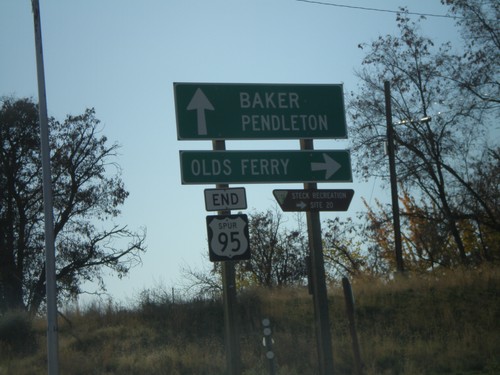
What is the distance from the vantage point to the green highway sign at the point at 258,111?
38.4ft

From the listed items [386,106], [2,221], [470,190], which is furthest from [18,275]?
[470,190]

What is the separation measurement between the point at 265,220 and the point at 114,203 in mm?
7215

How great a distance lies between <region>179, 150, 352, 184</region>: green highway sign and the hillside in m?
5.94

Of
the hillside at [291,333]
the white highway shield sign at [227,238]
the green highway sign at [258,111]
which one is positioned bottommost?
the hillside at [291,333]

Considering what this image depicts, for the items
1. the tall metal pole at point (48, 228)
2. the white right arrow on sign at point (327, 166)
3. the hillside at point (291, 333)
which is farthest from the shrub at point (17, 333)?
the white right arrow on sign at point (327, 166)

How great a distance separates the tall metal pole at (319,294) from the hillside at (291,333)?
4479 mm

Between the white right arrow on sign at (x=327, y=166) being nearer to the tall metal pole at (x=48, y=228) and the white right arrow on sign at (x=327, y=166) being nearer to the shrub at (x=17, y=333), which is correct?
the tall metal pole at (x=48, y=228)

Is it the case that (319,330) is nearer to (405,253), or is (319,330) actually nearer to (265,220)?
(265,220)

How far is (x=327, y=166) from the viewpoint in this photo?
12352 mm

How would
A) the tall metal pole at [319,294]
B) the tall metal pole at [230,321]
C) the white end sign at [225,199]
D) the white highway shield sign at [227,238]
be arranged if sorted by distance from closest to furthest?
the white highway shield sign at [227,238], the white end sign at [225,199], the tall metal pole at [230,321], the tall metal pole at [319,294]

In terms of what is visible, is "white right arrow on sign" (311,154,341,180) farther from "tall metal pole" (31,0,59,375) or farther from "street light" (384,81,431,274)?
"street light" (384,81,431,274)

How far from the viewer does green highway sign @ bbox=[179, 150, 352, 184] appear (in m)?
11.4

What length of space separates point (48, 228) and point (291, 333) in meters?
8.90

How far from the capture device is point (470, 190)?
2862 cm
